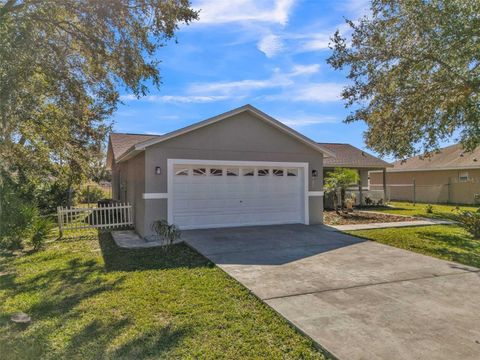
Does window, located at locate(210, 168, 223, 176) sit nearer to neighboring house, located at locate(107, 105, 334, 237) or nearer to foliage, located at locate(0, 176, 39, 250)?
neighboring house, located at locate(107, 105, 334, 237)

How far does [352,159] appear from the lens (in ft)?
69.2

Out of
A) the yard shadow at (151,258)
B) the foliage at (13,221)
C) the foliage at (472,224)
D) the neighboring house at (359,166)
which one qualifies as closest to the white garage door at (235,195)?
the yard shadow at (151,258)

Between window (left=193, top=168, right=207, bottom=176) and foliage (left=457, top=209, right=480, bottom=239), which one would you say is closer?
foliage (left=457, top=209, right=480, bottom=239)

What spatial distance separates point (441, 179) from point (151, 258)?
80.4 ft

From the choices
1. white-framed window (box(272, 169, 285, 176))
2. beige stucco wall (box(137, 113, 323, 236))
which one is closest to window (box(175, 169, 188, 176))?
beige stucco wall (box(137, 113, 323, 236))

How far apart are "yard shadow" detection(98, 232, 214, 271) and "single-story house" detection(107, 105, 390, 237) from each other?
1.74 m

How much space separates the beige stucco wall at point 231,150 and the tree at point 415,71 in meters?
2.67

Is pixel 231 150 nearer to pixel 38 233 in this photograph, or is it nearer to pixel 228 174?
pixel 228 174

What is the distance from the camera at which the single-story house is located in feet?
34.6

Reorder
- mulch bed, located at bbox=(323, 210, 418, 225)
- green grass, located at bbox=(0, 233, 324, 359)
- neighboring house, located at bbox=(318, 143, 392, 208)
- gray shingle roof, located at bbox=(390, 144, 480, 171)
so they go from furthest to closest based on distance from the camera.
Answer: gray shingle roof, located at bbox=(390, 144, 480, 171)
neighboring house, located at bbox=(318, 143, 392, 208)
mulch bed, located at bbox=(323, 210, 418, 225)
green grass, located at bbox=(0, 233, 324, 359)

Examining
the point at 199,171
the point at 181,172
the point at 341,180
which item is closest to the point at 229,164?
the point at 199,171

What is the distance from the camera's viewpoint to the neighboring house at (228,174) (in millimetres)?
10555

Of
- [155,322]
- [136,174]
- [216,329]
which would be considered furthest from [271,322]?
[136,174]

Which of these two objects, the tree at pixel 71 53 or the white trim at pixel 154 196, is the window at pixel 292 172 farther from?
the tree at pixel 71 53
